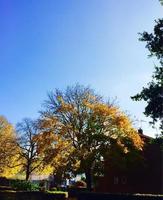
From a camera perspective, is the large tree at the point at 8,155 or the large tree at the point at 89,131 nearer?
the large tree at the point at 89,131

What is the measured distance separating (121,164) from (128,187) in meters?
9.54

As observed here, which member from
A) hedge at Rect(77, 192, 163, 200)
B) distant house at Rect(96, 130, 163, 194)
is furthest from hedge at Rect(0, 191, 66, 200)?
distant house at Rect(96, 130, 163, 194)

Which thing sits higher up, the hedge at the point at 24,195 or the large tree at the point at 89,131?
the large tree at the point at 89,131

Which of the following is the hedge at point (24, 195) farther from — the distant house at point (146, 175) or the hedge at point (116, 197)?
the distant house at point (146, 175)

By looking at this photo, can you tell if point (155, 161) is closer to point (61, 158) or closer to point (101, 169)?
point (101, 169)

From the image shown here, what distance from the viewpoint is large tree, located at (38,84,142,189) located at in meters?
50.4

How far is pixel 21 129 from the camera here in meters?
78.8

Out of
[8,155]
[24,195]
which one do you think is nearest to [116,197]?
[24,195]

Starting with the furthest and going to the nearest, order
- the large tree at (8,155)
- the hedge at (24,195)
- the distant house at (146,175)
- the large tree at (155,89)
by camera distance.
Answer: the large tree at (8,155) → the distant house at (146,175) → the hedge at (24,195) → the large tree at (155,89)

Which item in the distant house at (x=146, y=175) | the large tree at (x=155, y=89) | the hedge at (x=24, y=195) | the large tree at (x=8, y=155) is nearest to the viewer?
the large tree at (x=155, y=89)

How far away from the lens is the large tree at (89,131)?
165 ft

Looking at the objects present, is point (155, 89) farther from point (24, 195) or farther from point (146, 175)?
point (146, 175)

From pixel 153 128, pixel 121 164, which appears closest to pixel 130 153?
pixel 121 164

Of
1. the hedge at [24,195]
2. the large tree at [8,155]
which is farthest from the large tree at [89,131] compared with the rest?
the large tree at [8,155]
